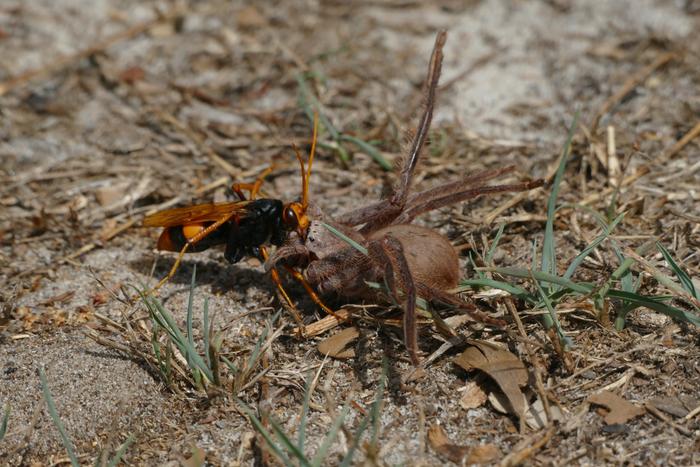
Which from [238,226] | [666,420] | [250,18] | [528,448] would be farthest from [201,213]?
[250,18]

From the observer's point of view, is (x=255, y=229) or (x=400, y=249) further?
(x=255, y=229)

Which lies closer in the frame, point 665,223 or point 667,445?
point 667,445

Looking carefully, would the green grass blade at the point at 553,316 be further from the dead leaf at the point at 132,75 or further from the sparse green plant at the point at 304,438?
the dead leaf at the point at 132,75

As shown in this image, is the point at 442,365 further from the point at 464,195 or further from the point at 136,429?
the point at 136,429

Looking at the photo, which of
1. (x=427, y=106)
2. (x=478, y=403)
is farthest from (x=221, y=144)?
(x=478, y=403)

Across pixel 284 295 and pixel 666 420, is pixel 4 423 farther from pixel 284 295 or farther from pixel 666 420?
pixel 666 420

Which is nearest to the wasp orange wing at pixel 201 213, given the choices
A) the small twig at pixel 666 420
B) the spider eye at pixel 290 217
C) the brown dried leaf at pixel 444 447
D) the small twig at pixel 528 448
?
the spider eye at pixel 290 217
